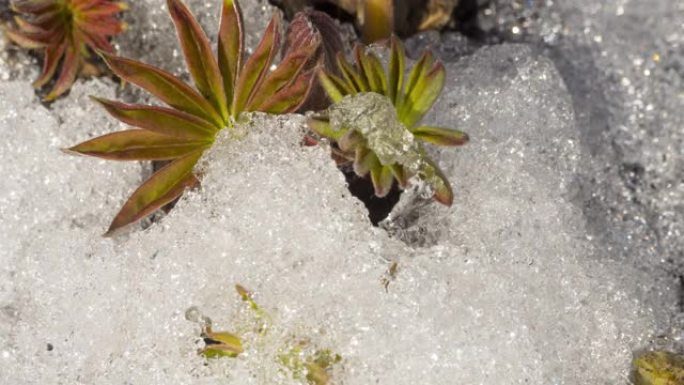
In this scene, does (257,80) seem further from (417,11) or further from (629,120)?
(629,120)

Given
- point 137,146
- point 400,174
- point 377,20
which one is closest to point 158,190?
point 137,146

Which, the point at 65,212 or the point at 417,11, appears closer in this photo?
the point at 65,212

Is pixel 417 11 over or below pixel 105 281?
over

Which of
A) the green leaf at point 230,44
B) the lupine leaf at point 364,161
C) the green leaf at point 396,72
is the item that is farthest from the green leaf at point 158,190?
the green leaf at point 396,72

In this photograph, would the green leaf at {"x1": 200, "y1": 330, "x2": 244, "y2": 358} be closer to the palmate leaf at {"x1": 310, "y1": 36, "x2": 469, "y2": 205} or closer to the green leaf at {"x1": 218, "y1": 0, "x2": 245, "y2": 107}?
the palmate leaf at {"x1": 310, "y1": 36, "x2": 469, "y2": 205}

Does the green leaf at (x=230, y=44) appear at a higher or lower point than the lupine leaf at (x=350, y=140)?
higher

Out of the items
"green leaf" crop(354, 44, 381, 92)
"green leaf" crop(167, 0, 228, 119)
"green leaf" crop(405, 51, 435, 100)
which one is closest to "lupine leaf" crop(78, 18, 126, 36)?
"green leaf" crop(167, 0, 228, 119)

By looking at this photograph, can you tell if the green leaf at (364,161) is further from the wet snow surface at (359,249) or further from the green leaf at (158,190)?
the green leaf at (158,190)

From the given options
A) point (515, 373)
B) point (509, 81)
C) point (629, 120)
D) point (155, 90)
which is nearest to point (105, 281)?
point (155, 90)
